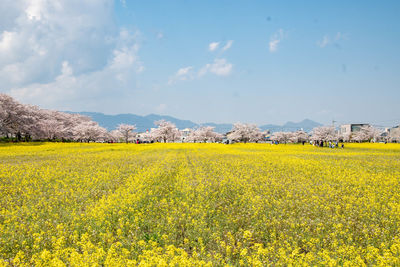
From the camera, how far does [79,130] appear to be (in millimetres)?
93875

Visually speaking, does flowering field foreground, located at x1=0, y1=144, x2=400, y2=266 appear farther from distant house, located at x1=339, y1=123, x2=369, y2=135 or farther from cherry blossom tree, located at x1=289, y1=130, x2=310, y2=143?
distant house, located at x1=339, y1=123, x2=369, y2=135

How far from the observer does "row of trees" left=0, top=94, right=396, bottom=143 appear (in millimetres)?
63094

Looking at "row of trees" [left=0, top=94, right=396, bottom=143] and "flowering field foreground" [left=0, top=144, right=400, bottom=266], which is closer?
"flowering field foreground" [left=0, top=144, right=400, bottom=266]

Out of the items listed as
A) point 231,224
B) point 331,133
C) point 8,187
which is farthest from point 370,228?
point 331,133

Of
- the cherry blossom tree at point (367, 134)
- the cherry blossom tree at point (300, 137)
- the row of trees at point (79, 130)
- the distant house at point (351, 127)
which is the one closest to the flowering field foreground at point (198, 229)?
the row of trees at point (79, 130)

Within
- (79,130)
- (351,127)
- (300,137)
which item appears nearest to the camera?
(79,130)

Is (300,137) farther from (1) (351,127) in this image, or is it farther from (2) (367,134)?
(1) (351,127)

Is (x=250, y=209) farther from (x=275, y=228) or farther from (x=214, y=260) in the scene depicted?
(x=214, y=260)

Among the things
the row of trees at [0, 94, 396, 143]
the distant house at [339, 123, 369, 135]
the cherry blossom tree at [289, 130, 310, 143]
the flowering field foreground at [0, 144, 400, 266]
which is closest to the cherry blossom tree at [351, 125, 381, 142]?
the row of trees at [0, 94, 396, 143]

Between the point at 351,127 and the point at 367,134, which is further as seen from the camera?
the point at 351,127

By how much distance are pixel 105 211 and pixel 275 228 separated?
6503 mm

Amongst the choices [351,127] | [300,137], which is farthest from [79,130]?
[351,127]

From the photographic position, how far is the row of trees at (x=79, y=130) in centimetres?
6309

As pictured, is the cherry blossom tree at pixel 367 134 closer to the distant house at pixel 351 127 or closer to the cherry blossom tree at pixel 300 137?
the cherry blossom tree at pixel 300 137
